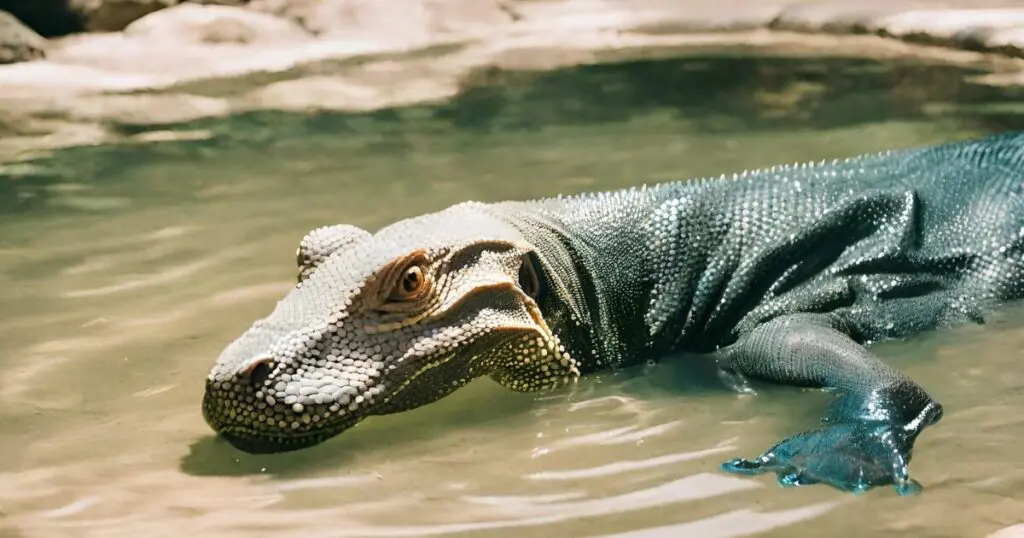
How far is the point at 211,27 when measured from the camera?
63.4 feet

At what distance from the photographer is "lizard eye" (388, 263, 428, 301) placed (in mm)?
4664

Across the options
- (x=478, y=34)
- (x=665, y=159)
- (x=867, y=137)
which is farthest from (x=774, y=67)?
(x=478, y=34)

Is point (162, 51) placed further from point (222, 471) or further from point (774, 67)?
point (222, 471)

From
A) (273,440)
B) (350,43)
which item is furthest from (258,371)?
(350,43)

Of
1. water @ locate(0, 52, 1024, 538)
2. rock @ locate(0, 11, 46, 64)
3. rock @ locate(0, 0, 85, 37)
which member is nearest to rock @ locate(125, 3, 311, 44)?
rock @ locate(0, 0, 85, 37)

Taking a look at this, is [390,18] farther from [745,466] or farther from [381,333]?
[745,466]

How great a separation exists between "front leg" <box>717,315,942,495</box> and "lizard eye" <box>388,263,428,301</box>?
134 cm

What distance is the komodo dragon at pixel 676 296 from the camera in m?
4.46

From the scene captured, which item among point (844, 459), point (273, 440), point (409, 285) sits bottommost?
point (273, 440)

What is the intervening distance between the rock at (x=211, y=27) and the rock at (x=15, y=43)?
7.27 ft

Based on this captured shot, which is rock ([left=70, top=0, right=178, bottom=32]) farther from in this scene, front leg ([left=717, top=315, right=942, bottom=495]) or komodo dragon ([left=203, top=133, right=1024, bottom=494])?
front leg ([left=717, top=315, right=942, bottom=495])

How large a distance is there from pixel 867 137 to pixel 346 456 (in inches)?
269

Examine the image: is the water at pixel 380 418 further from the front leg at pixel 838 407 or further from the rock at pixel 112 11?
the rock at pixel 112 11

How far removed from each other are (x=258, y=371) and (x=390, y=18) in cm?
1715
